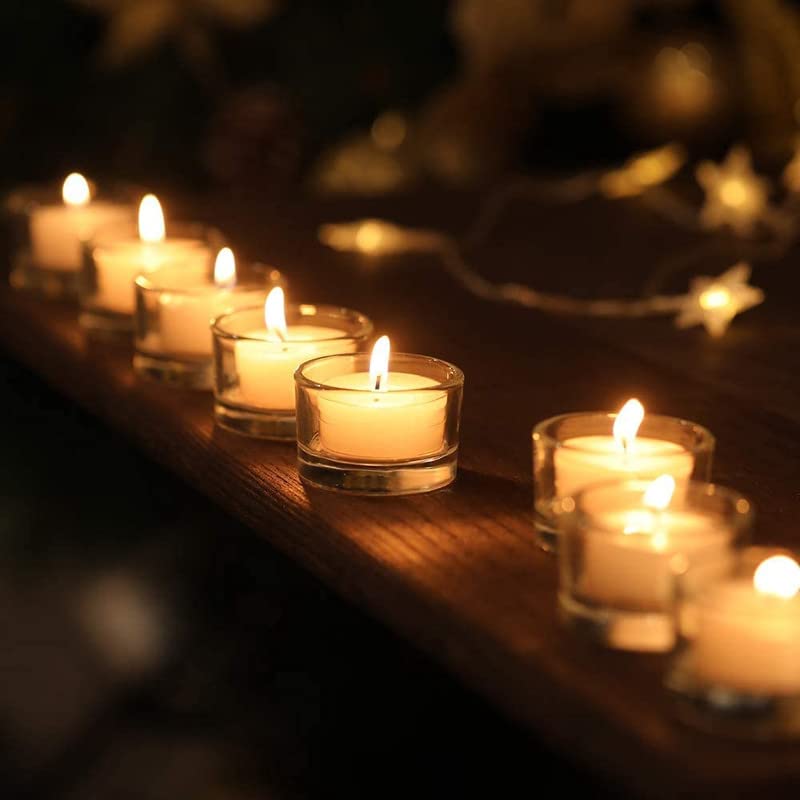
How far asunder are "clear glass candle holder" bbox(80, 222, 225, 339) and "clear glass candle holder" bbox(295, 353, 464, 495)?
1.14 feet

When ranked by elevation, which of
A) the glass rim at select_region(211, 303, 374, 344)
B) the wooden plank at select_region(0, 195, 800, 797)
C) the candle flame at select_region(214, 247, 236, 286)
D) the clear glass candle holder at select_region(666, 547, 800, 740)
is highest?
the candle flame at select_region(214, 247, 236, 286)

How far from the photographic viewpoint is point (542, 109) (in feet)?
8.36

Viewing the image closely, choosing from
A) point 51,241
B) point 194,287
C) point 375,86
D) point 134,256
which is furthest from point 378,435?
point 375,86

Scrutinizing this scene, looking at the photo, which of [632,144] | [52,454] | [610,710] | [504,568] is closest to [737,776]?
[610,710]

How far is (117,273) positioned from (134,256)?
27 mm

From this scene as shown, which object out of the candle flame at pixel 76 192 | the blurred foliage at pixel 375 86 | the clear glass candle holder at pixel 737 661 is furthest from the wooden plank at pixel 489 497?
the blurred foliage at pixel 375 86

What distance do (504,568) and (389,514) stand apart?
0.31 ft

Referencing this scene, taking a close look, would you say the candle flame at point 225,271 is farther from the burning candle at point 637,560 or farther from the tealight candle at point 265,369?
the burning candle at point 637,560

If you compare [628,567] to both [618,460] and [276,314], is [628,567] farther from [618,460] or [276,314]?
[276,314]

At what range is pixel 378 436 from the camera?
2.71 ft

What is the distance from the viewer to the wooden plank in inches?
23.1

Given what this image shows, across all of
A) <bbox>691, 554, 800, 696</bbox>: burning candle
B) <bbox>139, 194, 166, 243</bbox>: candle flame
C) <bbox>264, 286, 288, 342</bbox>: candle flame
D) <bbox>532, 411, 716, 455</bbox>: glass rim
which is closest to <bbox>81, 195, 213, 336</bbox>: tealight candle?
<bbox>139, 194, 166, 243</bbox>: candle flame

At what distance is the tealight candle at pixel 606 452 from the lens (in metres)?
0.74

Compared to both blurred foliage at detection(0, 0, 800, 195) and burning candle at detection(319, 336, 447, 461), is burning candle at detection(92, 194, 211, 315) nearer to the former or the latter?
burning candle at detection(319, 336, 447, 461)
